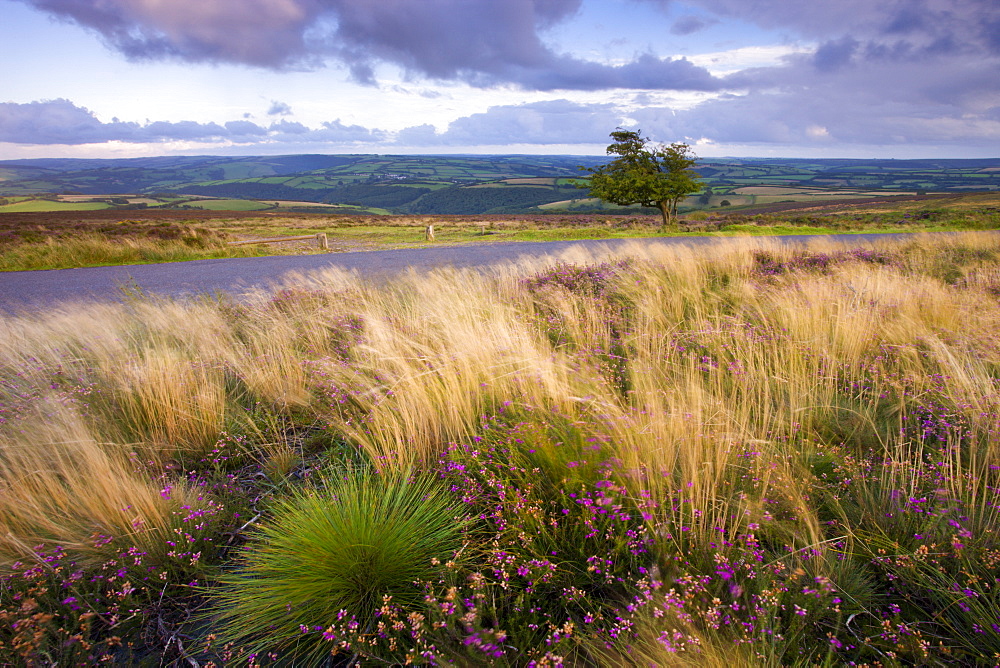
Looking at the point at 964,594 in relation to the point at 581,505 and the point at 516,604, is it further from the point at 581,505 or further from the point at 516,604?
the point at 516,604

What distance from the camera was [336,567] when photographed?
1889 mm

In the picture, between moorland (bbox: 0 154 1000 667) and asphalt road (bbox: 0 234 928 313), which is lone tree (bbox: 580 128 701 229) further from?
moorland (bbox: 0 154 1000 667)

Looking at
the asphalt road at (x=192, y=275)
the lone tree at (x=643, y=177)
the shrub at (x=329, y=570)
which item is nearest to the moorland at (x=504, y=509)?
the shrub at (x=329, y=570)

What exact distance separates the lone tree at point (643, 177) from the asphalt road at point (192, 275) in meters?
18.4

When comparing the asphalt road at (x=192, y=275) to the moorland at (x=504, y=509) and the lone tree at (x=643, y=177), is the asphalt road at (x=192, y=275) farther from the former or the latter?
the lone tree at (x=643, y=177)

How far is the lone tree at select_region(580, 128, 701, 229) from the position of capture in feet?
101

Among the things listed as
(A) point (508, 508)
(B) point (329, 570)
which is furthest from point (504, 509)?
(B) point (329, 570)

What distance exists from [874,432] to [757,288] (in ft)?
13.5

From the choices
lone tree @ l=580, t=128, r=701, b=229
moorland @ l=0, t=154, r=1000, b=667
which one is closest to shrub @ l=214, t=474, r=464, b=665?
moorland @ l=0, t=154, r=1000, b=667

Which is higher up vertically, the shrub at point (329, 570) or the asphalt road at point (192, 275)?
the shrub at point (329, 570)

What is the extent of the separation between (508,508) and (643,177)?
104 ft

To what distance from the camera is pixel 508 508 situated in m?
2.23

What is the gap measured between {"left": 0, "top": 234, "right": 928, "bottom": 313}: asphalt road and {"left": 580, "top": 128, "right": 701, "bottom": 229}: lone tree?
18.4 meters

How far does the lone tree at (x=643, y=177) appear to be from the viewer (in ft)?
101
